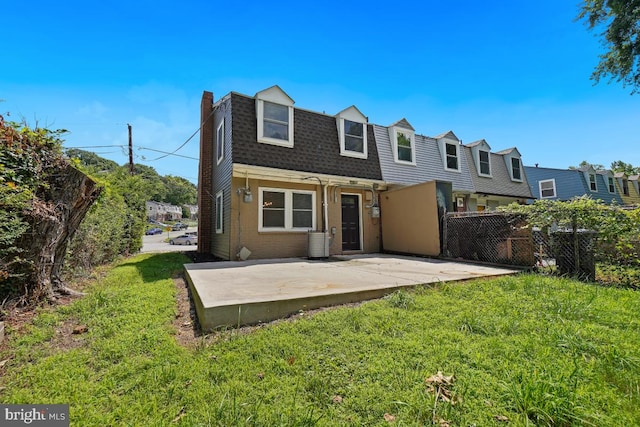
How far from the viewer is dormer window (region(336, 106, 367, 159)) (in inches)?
388

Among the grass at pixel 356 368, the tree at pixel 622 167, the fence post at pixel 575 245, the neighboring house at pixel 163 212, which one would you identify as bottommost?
the grass at pixel 356 368

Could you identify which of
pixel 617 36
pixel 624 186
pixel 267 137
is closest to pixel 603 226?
pixel 267 137

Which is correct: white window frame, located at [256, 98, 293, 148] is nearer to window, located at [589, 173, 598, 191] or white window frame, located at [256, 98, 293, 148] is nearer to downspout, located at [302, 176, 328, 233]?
downspout, located at [302, 176, 328, 233]

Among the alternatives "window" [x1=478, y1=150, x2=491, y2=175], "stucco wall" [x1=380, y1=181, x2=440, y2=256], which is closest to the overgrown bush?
"stucco wall" [x1=380, y1=181, x2=440, y2=256]

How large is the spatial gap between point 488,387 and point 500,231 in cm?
617

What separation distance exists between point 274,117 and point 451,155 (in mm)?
8835

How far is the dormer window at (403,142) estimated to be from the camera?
1126cm

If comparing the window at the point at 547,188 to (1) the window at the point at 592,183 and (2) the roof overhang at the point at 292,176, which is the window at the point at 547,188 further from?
(2) the roof overhang at the point at 292,176

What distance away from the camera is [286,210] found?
8930 millimetres

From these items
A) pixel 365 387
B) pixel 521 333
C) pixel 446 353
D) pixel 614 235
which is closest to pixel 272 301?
pixel 365 387

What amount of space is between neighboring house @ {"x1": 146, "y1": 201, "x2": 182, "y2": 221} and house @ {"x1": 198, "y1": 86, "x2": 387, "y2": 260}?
53647 millimetres

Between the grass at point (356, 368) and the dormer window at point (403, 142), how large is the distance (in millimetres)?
8540

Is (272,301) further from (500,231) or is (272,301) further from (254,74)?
(254,74)

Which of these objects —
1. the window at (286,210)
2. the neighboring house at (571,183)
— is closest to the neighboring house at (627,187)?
the neighboring house at (571,183)
